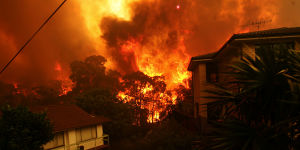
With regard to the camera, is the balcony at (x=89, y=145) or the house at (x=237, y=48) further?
the balcony at (x=89, y=145)

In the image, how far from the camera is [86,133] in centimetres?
1622

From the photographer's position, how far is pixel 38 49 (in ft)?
124

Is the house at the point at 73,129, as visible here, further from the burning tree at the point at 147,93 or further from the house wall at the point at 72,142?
the burning tree at the point at 147,93

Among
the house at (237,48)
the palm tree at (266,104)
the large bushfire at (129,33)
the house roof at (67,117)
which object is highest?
the large bushfire at (129,33)

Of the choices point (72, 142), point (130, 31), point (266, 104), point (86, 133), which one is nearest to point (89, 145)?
point (86, 133)

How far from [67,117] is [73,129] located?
135cm

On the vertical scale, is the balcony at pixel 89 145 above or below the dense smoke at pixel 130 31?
below

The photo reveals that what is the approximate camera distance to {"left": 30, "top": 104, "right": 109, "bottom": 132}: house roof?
570 inches

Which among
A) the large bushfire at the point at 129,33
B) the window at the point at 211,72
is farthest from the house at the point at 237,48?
the large bushfire at the point at 129,33

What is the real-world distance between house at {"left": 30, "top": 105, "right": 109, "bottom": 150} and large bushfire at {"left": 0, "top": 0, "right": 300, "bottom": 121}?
32.9 feet

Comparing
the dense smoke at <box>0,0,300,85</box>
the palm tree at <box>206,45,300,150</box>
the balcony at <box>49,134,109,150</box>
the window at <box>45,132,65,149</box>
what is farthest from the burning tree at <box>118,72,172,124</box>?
the palm tree at <box>206,45,300,150</box>

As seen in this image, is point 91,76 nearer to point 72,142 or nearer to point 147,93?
point 147,93

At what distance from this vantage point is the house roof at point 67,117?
1447 cm

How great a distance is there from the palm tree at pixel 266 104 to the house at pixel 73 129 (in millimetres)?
12715
